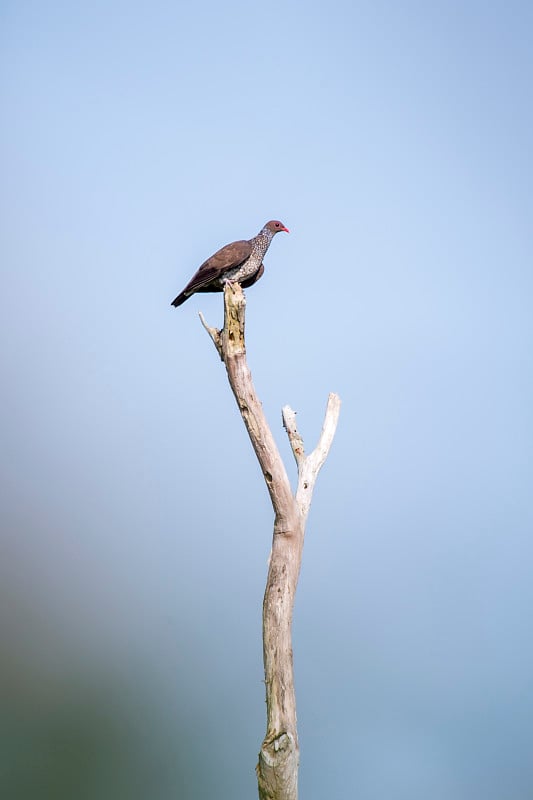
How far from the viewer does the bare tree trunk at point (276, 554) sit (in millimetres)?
2947

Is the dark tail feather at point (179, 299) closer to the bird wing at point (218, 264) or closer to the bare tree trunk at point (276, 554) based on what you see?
the bird wing at point (218, 264)

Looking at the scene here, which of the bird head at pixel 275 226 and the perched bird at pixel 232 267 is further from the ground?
the bird head at pixel 275 226

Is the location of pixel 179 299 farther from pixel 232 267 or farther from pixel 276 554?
pixel 276 554

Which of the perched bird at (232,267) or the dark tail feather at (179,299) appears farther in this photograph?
the dark tail feather at (179,299)

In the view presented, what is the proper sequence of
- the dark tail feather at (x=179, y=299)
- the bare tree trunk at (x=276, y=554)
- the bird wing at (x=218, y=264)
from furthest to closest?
the dark tail feather at (x=179, y=299) < the bird wing at (x=218, y=264) < the bare tree trunk at (x=276, y=554)

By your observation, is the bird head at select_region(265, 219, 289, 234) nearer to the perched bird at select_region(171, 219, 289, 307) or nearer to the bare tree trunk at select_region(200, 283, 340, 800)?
the perched bird at select_region(171, 219, 289, 307)

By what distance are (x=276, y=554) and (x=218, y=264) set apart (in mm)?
1347

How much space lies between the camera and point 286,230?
4.03 metres

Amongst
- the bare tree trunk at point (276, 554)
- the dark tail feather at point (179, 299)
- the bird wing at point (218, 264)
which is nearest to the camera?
the bare tree trunk at point (276, 554)

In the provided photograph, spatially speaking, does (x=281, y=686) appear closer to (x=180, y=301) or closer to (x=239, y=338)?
(x=239, y=338)

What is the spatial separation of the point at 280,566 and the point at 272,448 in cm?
48

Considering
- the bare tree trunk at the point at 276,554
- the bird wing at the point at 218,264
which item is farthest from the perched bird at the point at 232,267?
the bare tree trunk at the point at 276,554

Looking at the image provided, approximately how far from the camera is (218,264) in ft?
12.0

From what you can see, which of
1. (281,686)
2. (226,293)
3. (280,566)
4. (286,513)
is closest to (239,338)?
(226,293)
